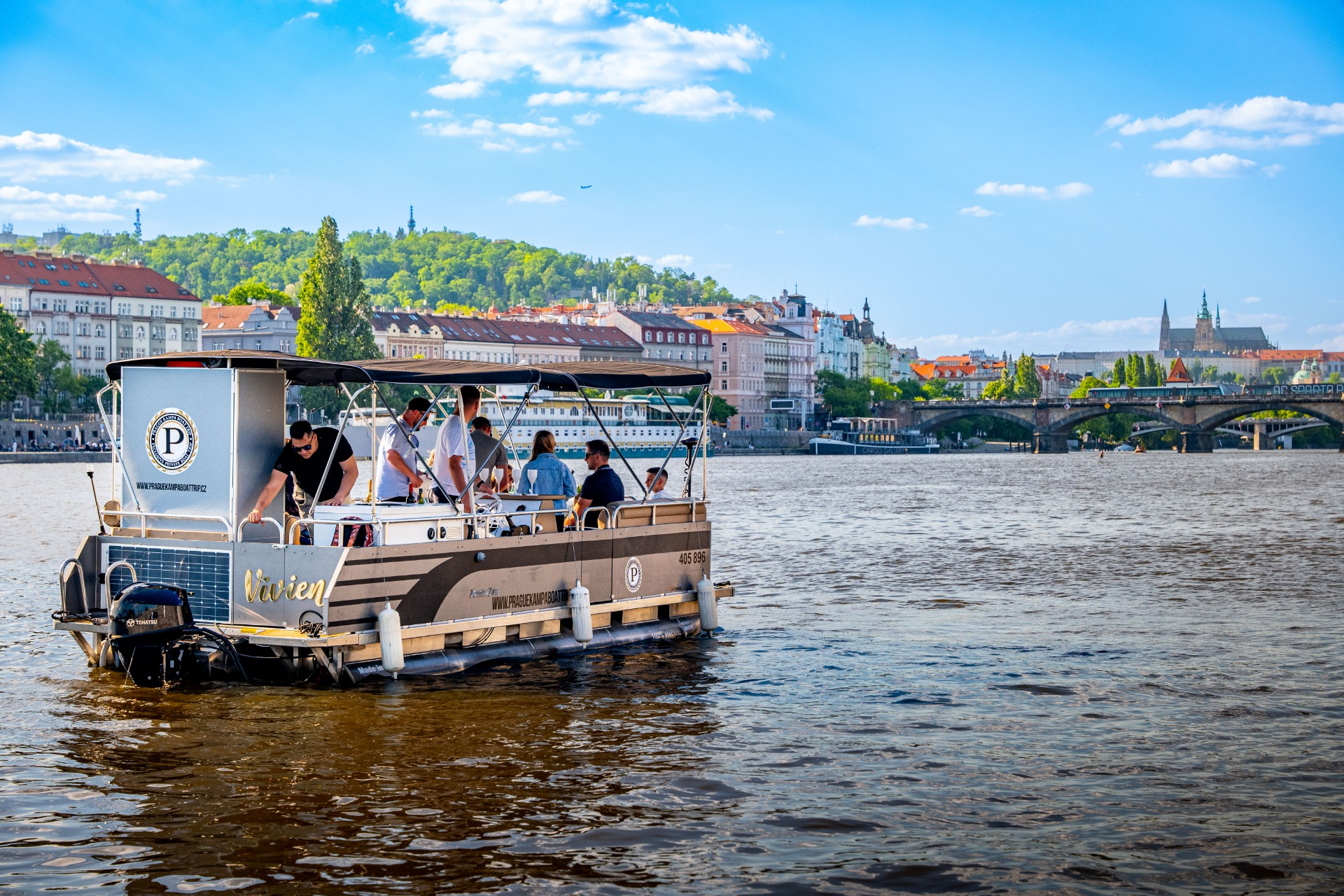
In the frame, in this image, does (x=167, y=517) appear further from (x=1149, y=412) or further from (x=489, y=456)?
(x=1149, y=412)

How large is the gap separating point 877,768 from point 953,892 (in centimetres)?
311

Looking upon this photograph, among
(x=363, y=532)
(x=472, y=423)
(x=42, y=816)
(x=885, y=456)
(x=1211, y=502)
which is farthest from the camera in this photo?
(x=885, y=456)

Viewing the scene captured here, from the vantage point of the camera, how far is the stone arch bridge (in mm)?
159125

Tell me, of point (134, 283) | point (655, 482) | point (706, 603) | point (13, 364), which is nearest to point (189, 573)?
point (655, 482)

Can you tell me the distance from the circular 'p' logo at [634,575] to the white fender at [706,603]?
4.01ft

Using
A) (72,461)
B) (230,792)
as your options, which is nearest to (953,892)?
(230,792)

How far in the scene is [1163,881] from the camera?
31.1 feet

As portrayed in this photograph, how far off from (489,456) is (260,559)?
3.05m

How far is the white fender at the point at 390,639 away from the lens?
14.7 meters

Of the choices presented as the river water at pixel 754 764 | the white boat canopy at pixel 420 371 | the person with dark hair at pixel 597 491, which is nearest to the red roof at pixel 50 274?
the river water at pixel 754 764

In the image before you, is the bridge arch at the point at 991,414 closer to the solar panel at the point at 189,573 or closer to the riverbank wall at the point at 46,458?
the riverbank wall at the point at 46,458

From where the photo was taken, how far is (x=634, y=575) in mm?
18406

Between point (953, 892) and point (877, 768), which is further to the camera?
point (877, 768)

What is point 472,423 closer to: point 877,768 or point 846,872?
point 877,768
